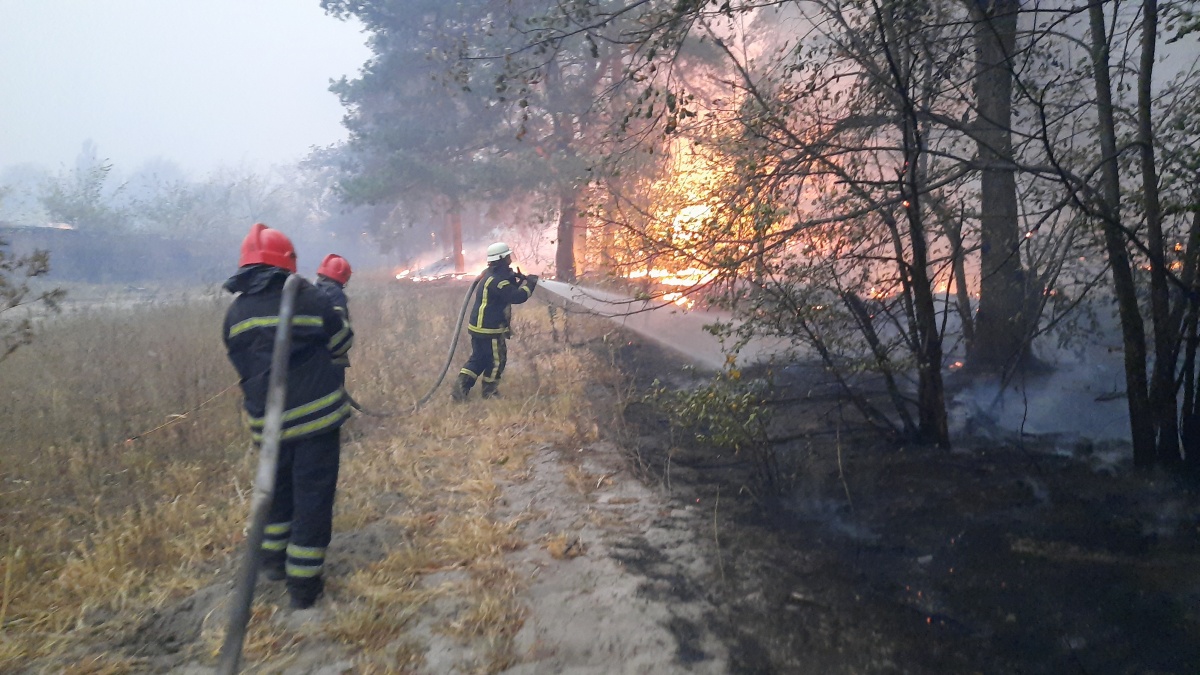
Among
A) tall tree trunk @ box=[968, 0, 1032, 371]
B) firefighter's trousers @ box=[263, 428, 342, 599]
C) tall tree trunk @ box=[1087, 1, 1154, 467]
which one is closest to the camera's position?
firefighter's trousers @ box=[263, 428, 342, 599]

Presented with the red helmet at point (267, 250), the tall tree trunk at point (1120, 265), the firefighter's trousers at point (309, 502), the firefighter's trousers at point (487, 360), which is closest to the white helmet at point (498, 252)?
the firefighter's trousers at point (487, 360)

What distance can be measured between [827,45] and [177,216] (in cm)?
4027

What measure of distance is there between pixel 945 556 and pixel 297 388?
11.7ft

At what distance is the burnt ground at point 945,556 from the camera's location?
313 cm

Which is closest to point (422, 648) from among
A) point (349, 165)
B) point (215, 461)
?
point (215, 461)

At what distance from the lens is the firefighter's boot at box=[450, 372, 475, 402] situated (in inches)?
308

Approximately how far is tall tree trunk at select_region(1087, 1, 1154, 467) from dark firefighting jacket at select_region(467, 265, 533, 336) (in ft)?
16.5

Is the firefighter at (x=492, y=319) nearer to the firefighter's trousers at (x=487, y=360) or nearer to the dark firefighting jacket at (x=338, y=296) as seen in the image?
the firefighter's trousers at (x=487, y=360)

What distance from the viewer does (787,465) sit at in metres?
5.51

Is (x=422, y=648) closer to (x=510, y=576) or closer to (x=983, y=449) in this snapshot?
(x=510, y=576)

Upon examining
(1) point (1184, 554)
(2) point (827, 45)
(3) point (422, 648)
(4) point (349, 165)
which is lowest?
(3) point (422, 648)

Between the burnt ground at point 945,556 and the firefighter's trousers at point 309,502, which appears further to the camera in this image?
the firefighter's trousers at point 309,502

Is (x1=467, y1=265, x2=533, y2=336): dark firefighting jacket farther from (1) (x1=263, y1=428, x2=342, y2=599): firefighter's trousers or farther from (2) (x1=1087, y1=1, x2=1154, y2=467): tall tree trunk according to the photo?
(2) (x1=1087, y1=1, x2=1154, y2=467): tall tree trunk

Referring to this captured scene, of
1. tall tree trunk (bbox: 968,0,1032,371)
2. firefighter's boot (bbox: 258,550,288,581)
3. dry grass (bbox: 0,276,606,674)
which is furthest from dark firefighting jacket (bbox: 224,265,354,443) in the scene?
tall tree trunk (bbox: 968,0,1032,371)
